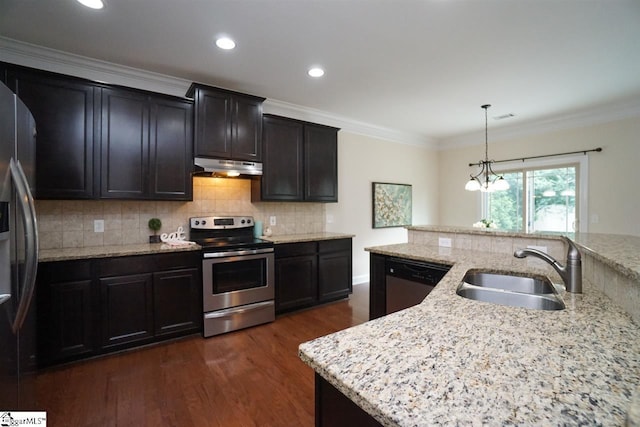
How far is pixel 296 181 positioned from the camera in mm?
3688

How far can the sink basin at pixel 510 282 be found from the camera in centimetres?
159

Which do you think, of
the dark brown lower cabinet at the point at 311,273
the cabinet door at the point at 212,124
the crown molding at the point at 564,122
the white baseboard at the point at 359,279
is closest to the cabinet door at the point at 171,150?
the cabinet door at the point at 212,124

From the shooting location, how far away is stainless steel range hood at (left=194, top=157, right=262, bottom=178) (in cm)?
293

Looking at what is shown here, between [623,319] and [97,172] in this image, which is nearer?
[623,319]

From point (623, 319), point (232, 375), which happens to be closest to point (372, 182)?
point (232, 375)

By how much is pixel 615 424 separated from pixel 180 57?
10.8 feet

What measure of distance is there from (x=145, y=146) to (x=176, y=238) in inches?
38.2

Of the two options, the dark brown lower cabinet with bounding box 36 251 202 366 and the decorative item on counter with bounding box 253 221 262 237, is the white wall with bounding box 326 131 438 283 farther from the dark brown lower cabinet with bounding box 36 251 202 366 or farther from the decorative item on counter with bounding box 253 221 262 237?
the dark brown lower cabinet with bounding box 36 251 202 366

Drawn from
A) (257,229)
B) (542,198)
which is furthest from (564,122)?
(257,229)

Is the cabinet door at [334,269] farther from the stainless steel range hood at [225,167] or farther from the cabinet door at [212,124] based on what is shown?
the cabinet door at [212,124]

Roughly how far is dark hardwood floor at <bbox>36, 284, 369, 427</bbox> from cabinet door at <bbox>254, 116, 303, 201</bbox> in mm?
1661

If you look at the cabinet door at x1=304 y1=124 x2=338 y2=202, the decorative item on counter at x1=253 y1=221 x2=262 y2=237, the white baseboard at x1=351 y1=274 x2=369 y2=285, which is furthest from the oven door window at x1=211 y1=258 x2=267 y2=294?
the white baseboard at x1=351 y1=274 x2=369 y2=285

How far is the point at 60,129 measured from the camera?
7.77ft

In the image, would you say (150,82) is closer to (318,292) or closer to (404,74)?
(404,74)
